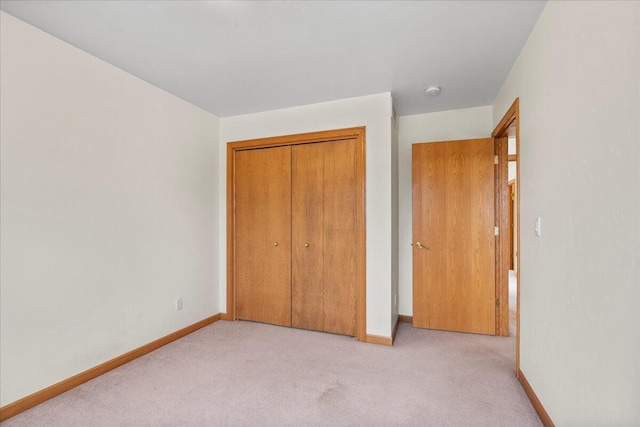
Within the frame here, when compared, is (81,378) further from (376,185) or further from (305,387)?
(376,185)

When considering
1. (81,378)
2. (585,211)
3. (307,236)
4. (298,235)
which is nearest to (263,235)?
(298,235)

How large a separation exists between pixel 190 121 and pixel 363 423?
3074 millimetres

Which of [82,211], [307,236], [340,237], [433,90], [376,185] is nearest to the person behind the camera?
[82,211]

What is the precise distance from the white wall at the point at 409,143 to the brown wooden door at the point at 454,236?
229mm

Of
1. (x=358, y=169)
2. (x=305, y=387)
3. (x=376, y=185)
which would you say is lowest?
(x=305, y=387)

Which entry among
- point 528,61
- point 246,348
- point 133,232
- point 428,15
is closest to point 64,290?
point 133,232

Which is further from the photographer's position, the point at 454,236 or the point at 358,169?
the point at 454,236

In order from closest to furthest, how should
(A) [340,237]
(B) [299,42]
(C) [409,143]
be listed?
(B) [299,42], (A) [340,237], (C) [409,143]

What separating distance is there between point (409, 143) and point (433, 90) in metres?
0.85

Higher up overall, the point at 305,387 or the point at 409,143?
the point at 409,143

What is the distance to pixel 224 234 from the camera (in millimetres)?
3641

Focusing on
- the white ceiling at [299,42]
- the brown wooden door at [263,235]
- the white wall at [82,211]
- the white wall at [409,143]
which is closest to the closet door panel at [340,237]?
the brown wooden door at [263,235]

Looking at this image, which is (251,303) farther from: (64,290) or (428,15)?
(428,15)

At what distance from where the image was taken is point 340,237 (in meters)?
3.15
